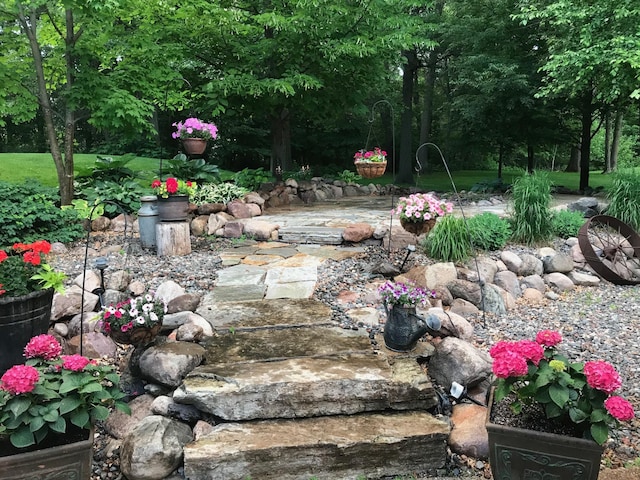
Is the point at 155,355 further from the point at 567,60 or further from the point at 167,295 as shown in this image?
the point at 567,60

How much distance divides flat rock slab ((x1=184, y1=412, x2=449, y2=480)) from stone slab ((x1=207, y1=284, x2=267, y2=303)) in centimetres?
152

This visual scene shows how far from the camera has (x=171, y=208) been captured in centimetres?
520

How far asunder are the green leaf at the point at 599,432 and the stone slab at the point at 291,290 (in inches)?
95.8

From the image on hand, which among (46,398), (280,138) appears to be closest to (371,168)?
(46,398)

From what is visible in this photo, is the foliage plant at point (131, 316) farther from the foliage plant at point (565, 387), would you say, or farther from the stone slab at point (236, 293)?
the foliage plant at point (565, 387)

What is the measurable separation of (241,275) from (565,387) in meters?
3.09

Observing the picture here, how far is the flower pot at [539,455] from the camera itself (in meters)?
1.92

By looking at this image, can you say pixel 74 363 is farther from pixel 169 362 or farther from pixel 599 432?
pixel 599 432

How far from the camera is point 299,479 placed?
7.57 feet

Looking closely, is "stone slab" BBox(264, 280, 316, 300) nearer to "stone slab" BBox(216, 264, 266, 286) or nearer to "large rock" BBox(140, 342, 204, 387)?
"stone slab" BBox(216, 264, 266, 286)

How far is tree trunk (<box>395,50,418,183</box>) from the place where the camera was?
13.1 m

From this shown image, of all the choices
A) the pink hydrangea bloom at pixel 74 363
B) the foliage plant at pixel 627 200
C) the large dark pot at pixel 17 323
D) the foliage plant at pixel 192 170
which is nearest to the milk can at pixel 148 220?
the foliage plant at pixel 192 170

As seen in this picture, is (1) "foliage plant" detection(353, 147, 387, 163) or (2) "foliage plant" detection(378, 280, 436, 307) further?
(1) "foliage plant" detection(353, 147, 387, 163)

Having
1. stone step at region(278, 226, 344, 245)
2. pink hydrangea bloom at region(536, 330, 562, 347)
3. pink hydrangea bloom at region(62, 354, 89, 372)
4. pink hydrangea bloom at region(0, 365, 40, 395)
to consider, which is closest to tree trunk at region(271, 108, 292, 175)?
stone step at region(278, 226, 344, 245)
